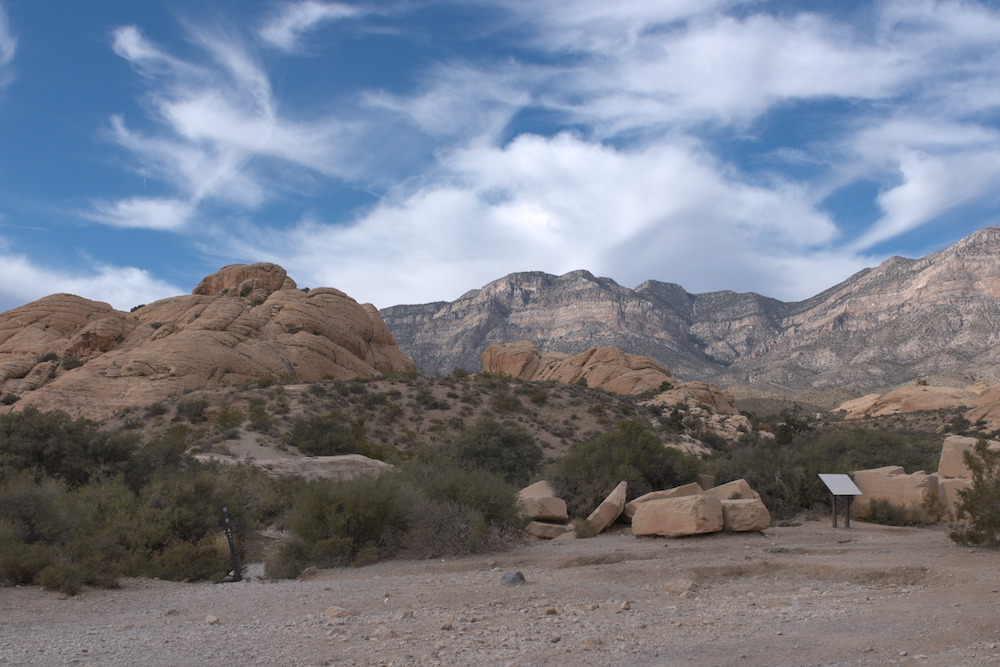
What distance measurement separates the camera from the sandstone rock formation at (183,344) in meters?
43.3

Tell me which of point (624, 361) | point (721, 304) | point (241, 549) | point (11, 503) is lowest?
point (241, 549)

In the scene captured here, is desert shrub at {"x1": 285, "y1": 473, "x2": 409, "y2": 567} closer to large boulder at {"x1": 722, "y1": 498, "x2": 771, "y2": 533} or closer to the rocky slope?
large boulder at {"x1": 722, "y1": 498, "x2": 771, "y2": 533}

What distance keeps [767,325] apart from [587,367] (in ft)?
301

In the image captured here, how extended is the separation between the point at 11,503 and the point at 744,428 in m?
43.8

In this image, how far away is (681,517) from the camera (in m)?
14.2

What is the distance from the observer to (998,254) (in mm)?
113250

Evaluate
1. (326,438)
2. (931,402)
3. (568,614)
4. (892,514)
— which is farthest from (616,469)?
(931,402)

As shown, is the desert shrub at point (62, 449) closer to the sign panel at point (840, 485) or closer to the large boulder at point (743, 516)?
the large boulder at point (743, 516)

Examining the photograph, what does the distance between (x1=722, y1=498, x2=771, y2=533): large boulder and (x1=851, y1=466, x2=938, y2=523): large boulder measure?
13.1 feet

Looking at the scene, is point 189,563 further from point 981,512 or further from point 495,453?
point 495,453

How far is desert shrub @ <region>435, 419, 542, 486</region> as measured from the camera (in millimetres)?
27984

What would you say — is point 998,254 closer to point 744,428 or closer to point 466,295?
point 744,428

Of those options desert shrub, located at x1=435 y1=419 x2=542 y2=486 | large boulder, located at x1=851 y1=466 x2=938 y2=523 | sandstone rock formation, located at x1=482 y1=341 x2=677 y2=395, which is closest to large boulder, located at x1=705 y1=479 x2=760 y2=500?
large boulder, located at x1=851 y1=466 x2=938 y2=523

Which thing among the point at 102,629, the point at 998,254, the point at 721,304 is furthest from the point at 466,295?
the point at 102,629
